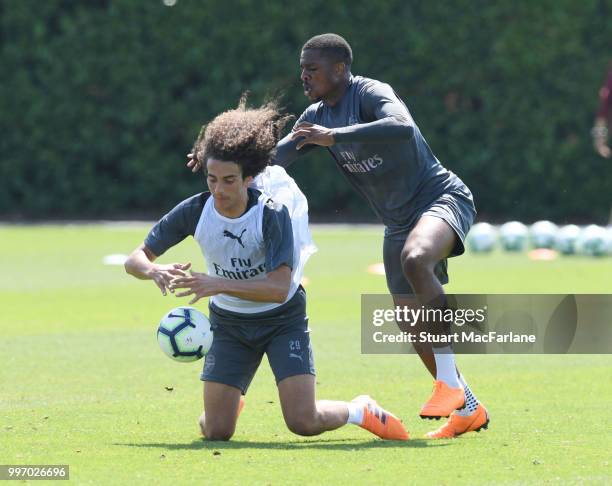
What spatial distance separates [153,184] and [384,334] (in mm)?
15880

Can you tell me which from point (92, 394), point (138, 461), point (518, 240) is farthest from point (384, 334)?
point (518, 240)

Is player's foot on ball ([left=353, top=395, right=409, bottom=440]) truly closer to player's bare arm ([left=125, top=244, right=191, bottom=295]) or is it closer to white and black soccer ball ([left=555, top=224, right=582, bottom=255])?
player's bare arm ([left=125, top=244, right=191, bottom=295])

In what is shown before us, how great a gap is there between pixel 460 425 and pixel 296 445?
100 centimetres

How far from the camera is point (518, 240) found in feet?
69.5

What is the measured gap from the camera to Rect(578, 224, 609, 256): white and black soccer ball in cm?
2011

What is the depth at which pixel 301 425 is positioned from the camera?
779 centimetres

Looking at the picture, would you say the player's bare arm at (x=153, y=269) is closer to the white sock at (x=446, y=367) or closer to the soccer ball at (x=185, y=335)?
the soccer ball at (x=185, y=335)

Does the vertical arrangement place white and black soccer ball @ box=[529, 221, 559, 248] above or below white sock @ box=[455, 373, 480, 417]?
below

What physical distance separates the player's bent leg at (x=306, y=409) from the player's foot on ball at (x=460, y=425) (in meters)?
0.55

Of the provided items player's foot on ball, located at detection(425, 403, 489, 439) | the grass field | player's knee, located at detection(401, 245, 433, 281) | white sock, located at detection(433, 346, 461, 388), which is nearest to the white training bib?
player's knee, located at detection(401, 245, 433, 281)

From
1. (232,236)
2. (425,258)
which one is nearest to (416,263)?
(425,258)

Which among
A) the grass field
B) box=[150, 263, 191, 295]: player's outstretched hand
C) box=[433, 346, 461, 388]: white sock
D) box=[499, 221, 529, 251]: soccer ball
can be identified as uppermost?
A: box=[150, 263, 191, 295]: player's outstretched hand

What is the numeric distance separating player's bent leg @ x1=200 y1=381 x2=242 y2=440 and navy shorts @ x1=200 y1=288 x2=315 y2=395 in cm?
6

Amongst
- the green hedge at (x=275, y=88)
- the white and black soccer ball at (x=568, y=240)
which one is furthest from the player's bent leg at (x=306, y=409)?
the green hedge at (x=275, y=88)
